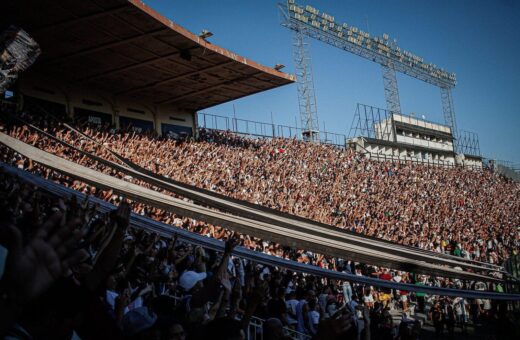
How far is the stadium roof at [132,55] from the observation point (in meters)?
12.6

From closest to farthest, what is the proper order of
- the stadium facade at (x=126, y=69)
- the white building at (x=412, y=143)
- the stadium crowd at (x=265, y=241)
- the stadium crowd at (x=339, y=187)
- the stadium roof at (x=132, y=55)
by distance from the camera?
the stadium crowd at (x=265, y=241) → the stadium roof at (x=132, y=55) → the stadium facade at (x=126, y=69) → the stadium crowd at (x=339, y=187) → the white building at (x=412, y=143)

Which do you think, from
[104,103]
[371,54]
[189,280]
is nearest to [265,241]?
[189,280]

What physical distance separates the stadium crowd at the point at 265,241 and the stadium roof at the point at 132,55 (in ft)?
8.49

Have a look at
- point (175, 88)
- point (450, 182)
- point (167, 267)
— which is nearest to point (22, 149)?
point (167, 267)

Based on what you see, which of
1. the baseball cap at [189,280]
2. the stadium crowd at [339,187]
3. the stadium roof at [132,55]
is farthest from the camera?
the stadium crowd at [339,187]

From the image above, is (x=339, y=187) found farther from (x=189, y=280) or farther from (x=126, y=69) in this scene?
(x=189, y=280)

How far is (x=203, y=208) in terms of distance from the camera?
4199mm

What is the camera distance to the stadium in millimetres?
2125

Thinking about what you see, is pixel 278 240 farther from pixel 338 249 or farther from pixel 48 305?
pixel 48 305

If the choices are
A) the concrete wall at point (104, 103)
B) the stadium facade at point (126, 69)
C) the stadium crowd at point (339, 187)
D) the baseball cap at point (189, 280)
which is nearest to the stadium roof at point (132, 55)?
the stadium facade at point (126, 69)

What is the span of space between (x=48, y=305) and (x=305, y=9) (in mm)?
34706

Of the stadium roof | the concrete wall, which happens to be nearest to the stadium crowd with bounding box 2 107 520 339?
the concrete wall

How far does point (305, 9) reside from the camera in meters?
33.2

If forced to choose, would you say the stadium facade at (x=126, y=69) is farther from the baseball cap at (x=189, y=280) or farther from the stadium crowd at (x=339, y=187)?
the baseball cap at (x=189, y=280)
